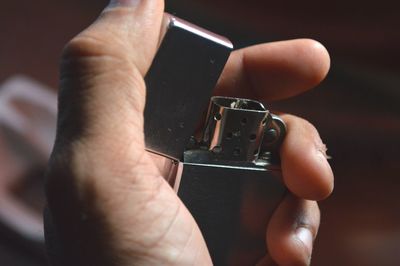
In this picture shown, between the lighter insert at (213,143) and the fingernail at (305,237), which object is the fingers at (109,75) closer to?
the lighter insert at (213,143)

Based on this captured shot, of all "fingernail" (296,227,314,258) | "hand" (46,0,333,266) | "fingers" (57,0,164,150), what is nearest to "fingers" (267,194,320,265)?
"fingernail" (296,227,314,258)

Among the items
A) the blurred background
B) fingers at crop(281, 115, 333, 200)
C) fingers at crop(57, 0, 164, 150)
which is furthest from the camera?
the blurred background

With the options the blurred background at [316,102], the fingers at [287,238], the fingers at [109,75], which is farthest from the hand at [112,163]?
the blurred background at [316,102]

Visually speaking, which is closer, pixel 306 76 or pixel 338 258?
pixel 306 76

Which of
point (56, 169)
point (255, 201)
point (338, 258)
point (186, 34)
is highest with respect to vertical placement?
point (186, 34)

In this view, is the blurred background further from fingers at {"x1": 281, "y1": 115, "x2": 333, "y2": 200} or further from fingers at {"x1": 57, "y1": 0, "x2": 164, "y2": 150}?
fingers at {"x1": 57, "y1": 0, "x2": 164, "y2": 150}

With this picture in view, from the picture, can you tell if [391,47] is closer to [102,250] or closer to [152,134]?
[152,134]

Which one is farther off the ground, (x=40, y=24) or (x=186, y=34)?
(x=186, y=34)

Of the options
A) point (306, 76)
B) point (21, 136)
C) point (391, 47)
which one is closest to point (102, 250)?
point (306, 76)
